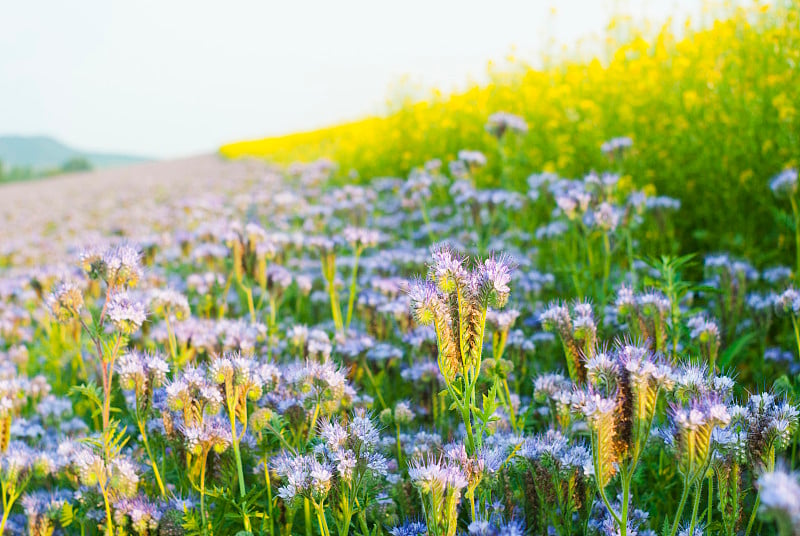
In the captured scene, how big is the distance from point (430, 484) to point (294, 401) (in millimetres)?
922

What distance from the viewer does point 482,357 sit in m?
3.21

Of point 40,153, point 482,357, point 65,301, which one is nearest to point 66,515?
point 65,301

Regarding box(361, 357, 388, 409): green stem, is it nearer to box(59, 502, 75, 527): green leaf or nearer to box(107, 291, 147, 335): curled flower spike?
box(107, 291, 147, 335): curled flower spike

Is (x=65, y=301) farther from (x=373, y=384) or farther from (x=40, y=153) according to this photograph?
(x=40, y=153)

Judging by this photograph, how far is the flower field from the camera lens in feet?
5.90

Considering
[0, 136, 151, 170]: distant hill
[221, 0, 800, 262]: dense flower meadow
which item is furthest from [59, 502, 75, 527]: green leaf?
[0, 136, 151, 170]: distant hill

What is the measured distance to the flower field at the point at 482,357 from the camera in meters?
1.80

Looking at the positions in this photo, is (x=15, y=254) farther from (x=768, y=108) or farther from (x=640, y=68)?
(x=768, y=108)

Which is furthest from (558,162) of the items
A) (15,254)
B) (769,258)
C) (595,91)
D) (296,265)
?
(15,254)

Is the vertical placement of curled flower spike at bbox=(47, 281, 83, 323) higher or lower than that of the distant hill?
lower

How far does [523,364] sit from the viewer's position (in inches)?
129

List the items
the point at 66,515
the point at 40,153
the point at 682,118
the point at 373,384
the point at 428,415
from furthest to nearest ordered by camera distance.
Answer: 1. the point at 40,153
2. the point at 682,118
3. the point at 373,384
4. the point at 428,415
5. the point at 66,515

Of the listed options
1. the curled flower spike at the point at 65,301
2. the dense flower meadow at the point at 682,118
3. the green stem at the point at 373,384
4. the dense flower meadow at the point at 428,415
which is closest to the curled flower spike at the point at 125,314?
the dense flower meadow at the point at 428,415

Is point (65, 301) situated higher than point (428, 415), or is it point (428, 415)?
point (65, 301)
